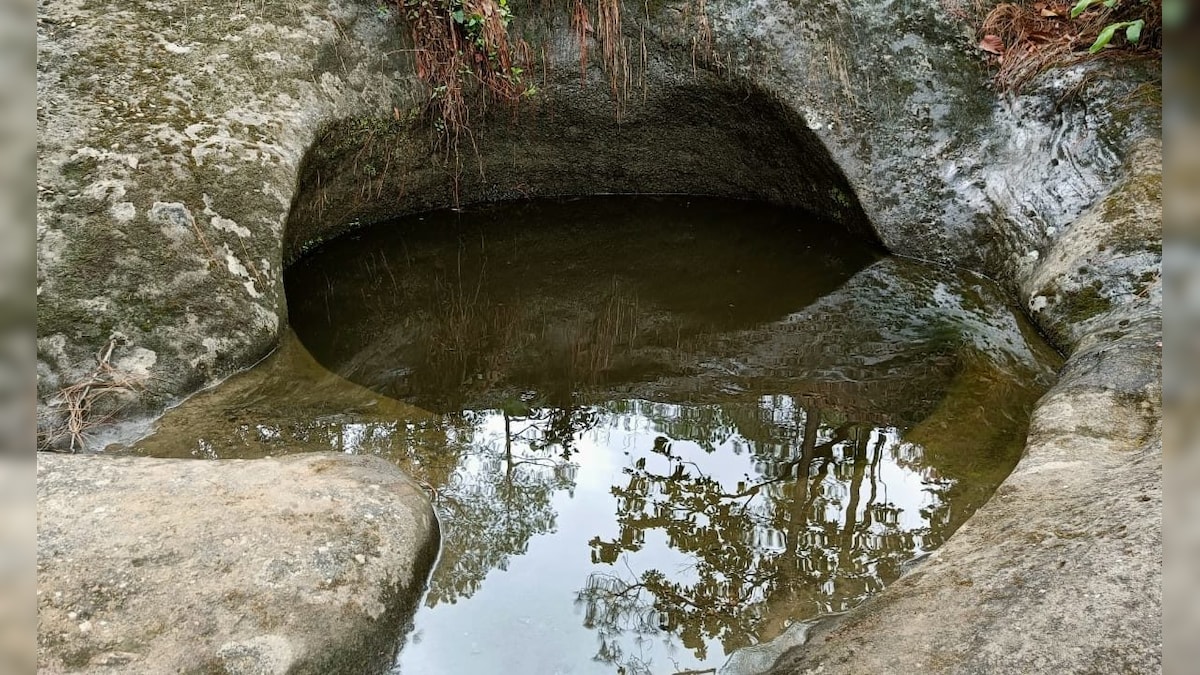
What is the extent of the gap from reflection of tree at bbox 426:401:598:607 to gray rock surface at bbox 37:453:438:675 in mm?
116

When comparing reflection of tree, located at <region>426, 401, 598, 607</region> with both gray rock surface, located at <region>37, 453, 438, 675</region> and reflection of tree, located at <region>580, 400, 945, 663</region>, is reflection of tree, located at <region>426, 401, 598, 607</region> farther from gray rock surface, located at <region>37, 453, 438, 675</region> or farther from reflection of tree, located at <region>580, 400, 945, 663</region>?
reflection of tree, located at <region>580, 400, 945, 663</region>

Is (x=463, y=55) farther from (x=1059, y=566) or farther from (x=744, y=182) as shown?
(x=1059, y=566)

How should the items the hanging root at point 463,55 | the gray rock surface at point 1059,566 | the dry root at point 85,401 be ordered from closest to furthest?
the gray rock surface at point 1059,566
the dry root at point 85,401
the hanging root at point 463,55

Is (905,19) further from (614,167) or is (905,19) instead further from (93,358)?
(93,358)

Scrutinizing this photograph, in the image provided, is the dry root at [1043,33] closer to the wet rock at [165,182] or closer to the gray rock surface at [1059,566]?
the gray rock surface at [1059,566]

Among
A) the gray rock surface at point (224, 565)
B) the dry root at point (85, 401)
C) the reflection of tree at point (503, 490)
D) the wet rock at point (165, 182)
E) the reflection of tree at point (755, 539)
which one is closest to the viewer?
the gray rock surface at point (224, 565)

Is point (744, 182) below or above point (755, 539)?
above

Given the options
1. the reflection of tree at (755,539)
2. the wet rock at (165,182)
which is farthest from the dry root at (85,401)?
the reflection of tree at (755,539)

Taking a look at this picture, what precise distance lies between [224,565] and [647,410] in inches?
80.5

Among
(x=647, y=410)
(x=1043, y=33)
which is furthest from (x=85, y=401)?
(x=1043, y=33)

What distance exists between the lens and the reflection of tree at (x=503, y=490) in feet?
10.2

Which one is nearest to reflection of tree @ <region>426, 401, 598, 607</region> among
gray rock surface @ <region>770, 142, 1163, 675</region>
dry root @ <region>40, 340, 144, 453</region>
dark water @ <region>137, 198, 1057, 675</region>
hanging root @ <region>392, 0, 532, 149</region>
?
dark water @ <region>137, 198, 1057, 675</region>

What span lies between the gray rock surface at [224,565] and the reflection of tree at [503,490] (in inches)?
4.6

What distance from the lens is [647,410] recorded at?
4.16 meters
